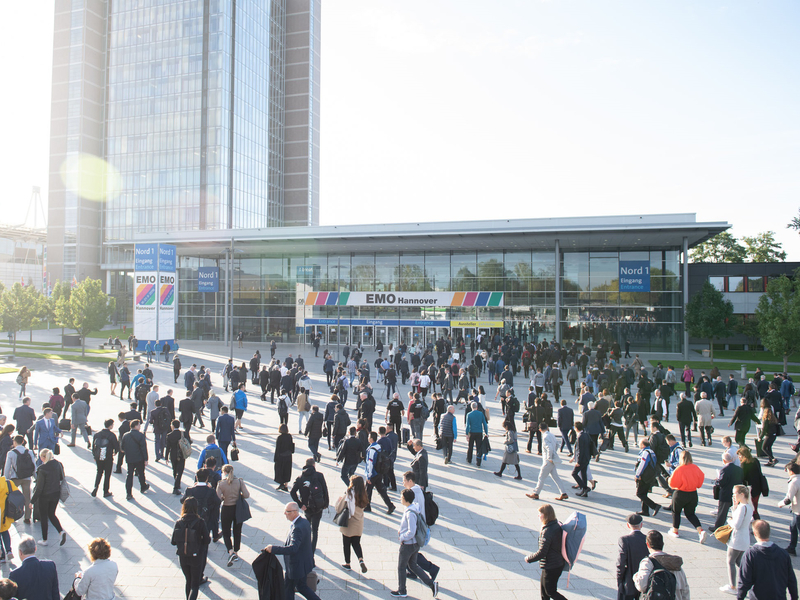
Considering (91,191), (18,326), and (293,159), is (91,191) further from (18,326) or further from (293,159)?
(18,326)

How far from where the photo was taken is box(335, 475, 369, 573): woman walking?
22.3 feet

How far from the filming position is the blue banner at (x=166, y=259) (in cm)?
3344

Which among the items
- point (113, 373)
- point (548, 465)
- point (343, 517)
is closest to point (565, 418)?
point (548, 465)

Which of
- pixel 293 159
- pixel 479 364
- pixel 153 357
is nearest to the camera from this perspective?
pixel 479 364

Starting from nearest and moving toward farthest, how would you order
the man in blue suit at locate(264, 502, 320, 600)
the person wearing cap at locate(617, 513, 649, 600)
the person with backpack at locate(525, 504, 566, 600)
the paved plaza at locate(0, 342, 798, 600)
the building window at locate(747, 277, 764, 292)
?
the person wearing cap at locate(617, 513, 649, 600)
the man in blue suit at locate(264, 502, 320, 600)
the person with backpack at locate(525, 504, 566, 600)
the paved plaza at locate(0, 342, 798, 600)
the building window at locate(747, 277, 764, 292)

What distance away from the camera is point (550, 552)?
19.0ft

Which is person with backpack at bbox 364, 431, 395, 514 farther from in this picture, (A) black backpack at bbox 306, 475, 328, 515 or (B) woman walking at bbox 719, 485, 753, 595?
(B) woman walking at bbox 719, 485, 753, 595

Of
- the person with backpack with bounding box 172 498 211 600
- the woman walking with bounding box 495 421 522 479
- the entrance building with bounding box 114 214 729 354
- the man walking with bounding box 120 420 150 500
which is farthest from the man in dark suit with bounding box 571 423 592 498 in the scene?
the entrance building with bounding box 114 214 729 354

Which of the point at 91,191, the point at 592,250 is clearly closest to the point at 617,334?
the point at 592,250

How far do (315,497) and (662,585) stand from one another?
14.2ft

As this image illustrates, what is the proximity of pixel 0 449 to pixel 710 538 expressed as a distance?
12374 millimetres

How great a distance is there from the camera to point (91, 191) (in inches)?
3009

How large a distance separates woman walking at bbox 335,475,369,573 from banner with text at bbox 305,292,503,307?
32.9m

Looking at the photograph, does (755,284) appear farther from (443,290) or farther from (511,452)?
(511,452)
